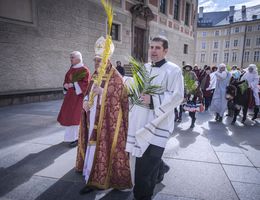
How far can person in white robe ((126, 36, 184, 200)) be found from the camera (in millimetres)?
2209

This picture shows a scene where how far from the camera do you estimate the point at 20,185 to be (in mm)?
2951

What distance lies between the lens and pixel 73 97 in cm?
441

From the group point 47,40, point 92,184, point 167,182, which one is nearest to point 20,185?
point 92,184

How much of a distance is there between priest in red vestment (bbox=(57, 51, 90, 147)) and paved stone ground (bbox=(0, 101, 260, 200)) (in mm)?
407

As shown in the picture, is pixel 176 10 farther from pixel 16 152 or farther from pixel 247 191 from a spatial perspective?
pixel 247 191

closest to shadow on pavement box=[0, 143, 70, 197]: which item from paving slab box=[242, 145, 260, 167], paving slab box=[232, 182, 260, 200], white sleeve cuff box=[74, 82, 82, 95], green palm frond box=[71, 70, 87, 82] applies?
white sleeve cuff box=[74, 82, 82, 95]

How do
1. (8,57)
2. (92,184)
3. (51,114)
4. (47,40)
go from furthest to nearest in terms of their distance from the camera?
1. (47,40)
2. (8,57)
3. (51,114)
4. (92,184)

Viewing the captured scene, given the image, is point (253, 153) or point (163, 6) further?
point (163, 6)

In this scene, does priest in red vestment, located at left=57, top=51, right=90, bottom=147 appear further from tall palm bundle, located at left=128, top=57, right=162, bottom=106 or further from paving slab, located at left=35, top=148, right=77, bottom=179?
tall palm bundle, located at left=128, top=57, right=162, bottom=106

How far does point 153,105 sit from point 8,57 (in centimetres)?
817

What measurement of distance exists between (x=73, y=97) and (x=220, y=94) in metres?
5.44

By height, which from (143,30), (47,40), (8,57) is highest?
(143,30)

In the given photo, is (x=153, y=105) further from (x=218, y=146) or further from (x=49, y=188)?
(x=218, y=146)

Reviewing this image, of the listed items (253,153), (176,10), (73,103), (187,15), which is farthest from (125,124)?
(187,15)
